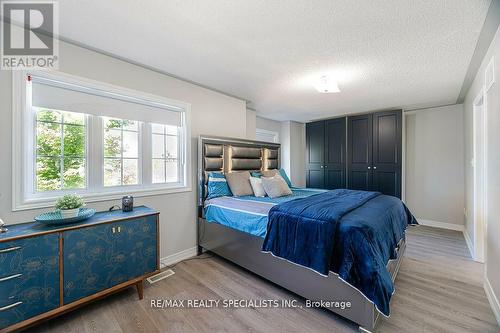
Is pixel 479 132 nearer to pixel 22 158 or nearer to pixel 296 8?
pixel 296 8

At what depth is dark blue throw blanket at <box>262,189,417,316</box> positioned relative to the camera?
150cm

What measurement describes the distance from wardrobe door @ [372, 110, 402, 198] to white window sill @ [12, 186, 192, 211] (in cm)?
380

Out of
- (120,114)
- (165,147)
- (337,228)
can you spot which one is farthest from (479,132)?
(120,114)

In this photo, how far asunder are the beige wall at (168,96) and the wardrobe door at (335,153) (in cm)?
240

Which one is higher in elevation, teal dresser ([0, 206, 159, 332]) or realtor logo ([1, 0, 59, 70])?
realtor logo ([1, 0, 59, 70])

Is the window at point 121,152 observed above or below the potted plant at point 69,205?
above

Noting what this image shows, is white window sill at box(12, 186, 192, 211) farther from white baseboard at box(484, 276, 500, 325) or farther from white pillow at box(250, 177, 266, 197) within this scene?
white baseboard at box(484, 276, 500, 325)

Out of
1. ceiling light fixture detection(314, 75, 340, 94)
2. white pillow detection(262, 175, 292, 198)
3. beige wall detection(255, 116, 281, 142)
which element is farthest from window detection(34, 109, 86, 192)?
beige wall detection(255, 116, 281, 142)

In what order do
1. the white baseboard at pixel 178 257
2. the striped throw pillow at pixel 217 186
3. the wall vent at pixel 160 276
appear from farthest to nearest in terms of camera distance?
the striped throw pillow at pixel 217 186
the white baseboard at pixel 178 257
the wall vent at pixel 160 276

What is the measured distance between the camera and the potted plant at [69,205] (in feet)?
5.75

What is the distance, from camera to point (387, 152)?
434 centimetres

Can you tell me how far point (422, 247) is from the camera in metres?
3.29

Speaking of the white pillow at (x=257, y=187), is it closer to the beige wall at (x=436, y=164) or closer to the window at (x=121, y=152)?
the window at (x=121, y=152)

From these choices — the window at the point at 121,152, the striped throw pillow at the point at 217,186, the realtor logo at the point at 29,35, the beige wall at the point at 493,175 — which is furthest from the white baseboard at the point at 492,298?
the realtor logo at the point at 29,35
